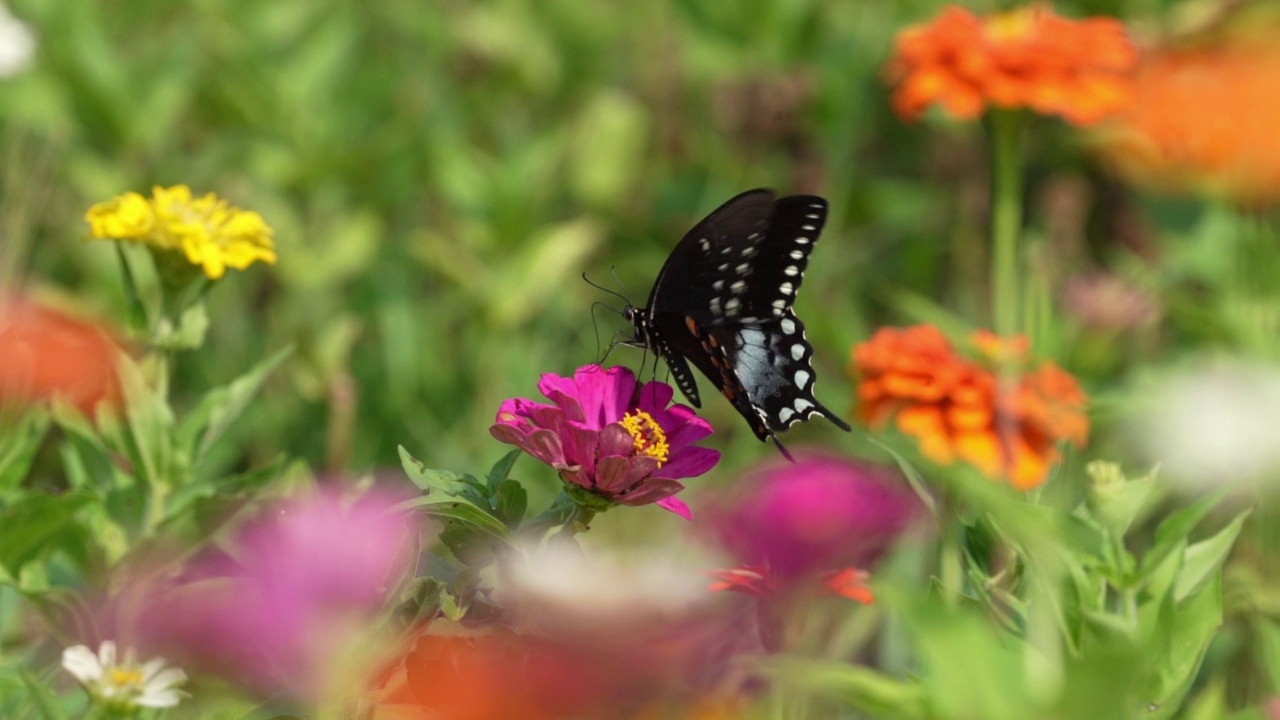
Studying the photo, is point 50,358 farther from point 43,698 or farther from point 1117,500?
point 1117,500

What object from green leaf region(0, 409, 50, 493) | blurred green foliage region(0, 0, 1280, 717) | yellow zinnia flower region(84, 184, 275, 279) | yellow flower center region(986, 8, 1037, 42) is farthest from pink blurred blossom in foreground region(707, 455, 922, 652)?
yellow flower center region(986, 8, 1037, 42)

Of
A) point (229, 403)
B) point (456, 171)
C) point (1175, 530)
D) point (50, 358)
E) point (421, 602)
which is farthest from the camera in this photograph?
point (456, 171)

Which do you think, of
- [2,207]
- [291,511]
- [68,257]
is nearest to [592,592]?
[291,511]

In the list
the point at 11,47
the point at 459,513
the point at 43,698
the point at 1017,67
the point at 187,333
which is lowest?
the point at 43,698

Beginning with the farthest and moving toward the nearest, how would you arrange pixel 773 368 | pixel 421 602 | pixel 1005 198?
pixel 1005 198 < pixel 773 368 < pixel 421 602

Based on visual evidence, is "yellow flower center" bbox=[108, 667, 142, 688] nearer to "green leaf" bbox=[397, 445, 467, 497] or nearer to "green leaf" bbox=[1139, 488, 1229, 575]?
"green leaf" bbox=[397, 445, 467, 497]

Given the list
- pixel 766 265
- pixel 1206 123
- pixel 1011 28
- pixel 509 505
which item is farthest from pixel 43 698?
pixel 1206 123

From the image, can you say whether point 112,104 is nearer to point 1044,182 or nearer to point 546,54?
point 546,54

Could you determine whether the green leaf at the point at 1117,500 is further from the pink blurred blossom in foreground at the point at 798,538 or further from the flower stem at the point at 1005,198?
the flower stem at the point at 1005,198
